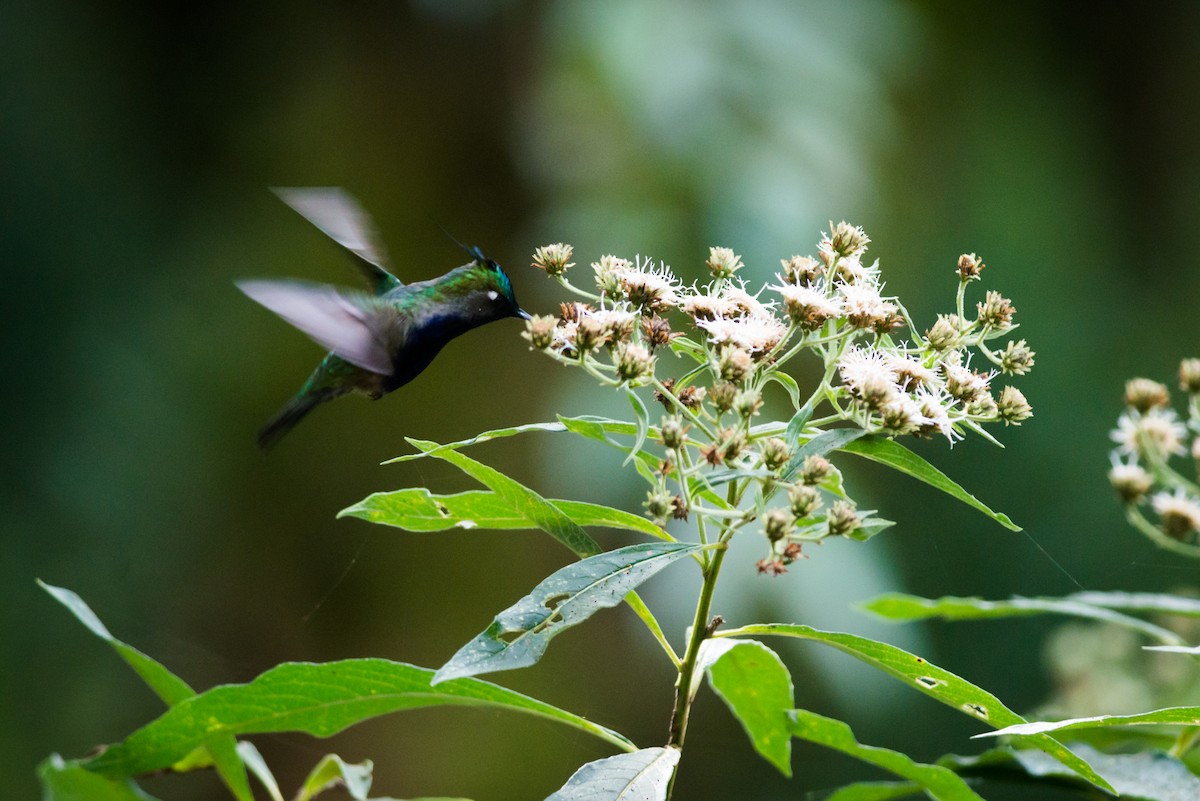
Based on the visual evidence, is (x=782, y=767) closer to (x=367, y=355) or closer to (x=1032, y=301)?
(x=367, y=355)

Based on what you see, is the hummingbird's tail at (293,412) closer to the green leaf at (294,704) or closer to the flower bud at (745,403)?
the green leaf at (294,704)

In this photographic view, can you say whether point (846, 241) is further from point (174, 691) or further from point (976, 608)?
point (174, 691)

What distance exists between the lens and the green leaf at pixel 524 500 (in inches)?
28.8

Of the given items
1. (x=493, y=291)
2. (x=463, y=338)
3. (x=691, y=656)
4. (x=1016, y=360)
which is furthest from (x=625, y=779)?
(x=463, y=338)

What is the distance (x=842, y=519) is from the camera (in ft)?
2.33

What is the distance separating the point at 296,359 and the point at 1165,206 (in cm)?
262

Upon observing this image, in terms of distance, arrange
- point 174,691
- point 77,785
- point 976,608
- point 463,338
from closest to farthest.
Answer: point 77,785
point 174,691
point 976,608
point 463,338

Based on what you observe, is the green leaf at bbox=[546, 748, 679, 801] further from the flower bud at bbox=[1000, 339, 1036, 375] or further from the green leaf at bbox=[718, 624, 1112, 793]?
the flower bud at bbox=[1000, 339, 1036, 375]

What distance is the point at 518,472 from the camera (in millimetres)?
2393

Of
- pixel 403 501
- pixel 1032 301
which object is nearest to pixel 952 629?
pixel 1032 301

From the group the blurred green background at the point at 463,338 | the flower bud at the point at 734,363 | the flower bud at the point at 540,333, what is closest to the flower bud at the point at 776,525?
the flower bud at the point at 734,363

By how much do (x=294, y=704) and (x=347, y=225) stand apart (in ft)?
1.30

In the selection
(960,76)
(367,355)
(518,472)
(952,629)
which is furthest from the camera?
(960,76)

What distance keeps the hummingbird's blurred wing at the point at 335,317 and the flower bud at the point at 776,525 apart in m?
0.31
